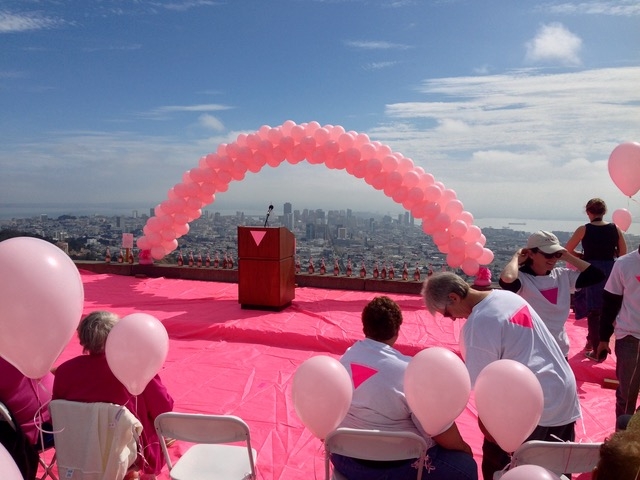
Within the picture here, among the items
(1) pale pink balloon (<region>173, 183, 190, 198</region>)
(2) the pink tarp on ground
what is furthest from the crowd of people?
(1) pale pink balloon (<region>173, 183, 190, 198</region>)

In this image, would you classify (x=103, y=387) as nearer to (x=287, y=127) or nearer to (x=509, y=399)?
(x=509, y=399)

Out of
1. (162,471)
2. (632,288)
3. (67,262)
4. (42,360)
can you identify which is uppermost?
(67,262)

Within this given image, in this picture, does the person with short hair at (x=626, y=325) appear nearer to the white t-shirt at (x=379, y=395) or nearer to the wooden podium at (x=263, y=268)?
the white t-shirt at (x=379, y=395)

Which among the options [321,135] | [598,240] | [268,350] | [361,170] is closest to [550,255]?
[598,240]

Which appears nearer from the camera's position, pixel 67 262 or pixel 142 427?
pixel 67 262

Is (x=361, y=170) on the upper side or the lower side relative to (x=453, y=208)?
upper

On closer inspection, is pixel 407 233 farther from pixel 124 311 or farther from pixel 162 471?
pixel 162 471

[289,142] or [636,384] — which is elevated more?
[289,142]

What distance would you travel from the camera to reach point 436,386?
1.77 meters

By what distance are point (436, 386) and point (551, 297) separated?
4.63 feet

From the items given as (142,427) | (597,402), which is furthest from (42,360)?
(597,402)

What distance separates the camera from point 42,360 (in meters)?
1.98

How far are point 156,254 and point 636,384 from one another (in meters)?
8.01

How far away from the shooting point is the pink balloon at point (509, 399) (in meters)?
1.74
